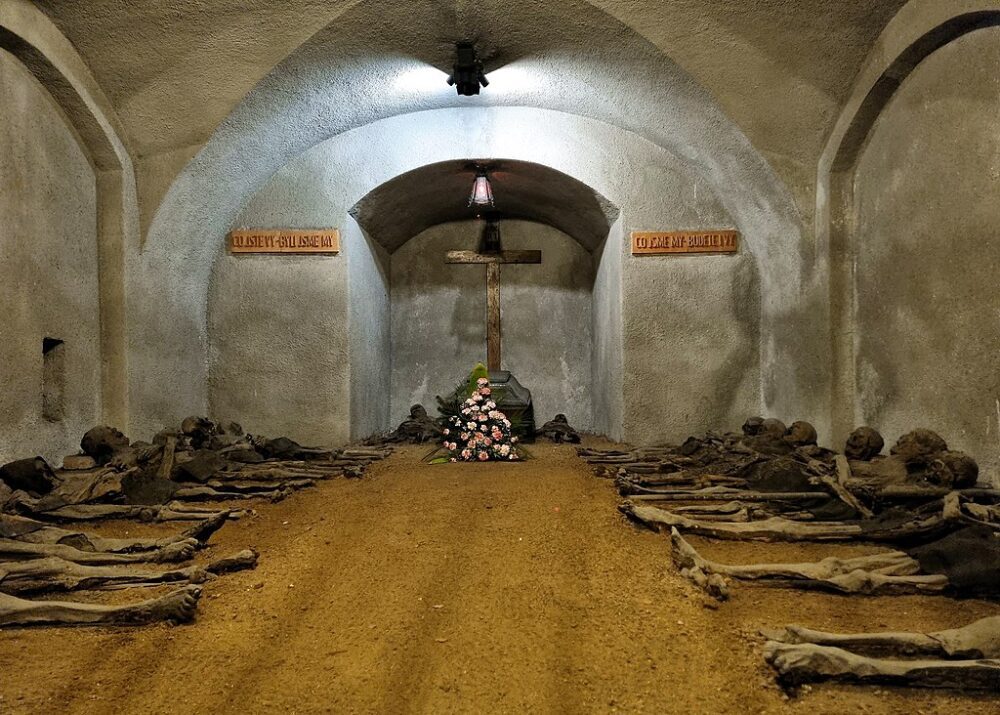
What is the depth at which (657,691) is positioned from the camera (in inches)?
80.7

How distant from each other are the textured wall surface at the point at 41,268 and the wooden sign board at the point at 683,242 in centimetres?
560

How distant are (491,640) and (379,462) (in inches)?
183

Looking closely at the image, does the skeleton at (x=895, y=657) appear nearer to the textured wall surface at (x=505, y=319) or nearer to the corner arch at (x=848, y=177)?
the corner arch at (x=848, y=177)

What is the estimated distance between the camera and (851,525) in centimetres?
375

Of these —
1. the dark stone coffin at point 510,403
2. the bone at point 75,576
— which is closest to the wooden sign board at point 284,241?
the dark stone coffin at point 510,403

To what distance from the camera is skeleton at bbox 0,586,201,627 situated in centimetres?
258

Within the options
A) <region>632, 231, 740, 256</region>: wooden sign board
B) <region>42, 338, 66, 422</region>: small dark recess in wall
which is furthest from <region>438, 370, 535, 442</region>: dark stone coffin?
<region>42, 338, 66, 422</region>: small dark recess in wall

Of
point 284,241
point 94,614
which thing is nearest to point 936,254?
point 94,614

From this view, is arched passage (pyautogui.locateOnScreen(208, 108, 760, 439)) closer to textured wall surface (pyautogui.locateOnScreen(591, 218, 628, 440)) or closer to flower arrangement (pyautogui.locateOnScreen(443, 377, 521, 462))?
textured wall surface (pyautogui.locateOnScreen(591, 218, 628, 440))

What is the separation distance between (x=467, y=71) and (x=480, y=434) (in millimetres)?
3592

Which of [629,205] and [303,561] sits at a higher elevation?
[629,205]

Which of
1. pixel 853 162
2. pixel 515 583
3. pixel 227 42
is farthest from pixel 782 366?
pixel 227 42

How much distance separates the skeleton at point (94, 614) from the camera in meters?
2.58

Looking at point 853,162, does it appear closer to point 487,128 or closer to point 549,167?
point 549,167
